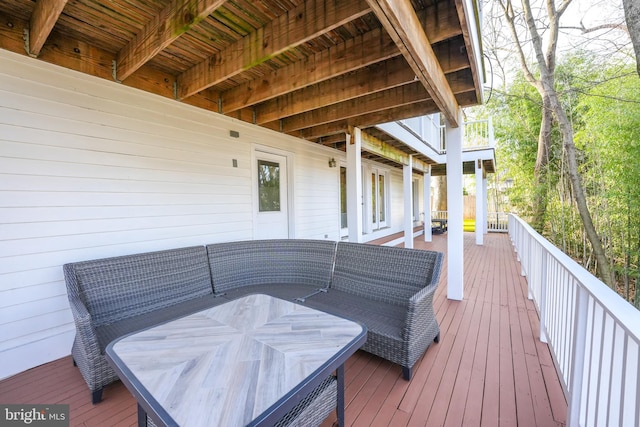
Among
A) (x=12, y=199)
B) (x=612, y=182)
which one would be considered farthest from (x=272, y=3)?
(x=612, y=182)

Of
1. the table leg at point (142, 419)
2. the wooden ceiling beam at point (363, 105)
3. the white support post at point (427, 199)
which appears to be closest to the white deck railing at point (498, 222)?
the white support post at point (427, 199)

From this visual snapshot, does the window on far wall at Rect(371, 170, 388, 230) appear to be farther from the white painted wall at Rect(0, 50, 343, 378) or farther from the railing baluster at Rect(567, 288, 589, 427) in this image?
the railing baluster at Rect(567, 288, 589, 427)

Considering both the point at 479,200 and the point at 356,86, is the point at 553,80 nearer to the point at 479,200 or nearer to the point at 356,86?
the point at 479,200

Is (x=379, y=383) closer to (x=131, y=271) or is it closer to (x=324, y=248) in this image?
(x=324, y=248)

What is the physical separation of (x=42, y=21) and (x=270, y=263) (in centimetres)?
272

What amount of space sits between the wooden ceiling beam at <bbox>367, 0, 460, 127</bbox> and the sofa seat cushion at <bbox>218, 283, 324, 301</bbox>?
7.42 feet

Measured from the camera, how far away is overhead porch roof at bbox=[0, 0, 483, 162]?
72.1 inches

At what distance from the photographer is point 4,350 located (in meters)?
2.07

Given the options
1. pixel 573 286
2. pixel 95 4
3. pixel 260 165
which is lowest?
pixel 573 286

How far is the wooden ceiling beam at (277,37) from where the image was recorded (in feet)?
5.80

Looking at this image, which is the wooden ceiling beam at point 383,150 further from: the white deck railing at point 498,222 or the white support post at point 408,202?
the white deck railing at point 498,222

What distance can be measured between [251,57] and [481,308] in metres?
3.78

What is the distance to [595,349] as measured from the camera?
1.34m

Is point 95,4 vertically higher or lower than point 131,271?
higher
